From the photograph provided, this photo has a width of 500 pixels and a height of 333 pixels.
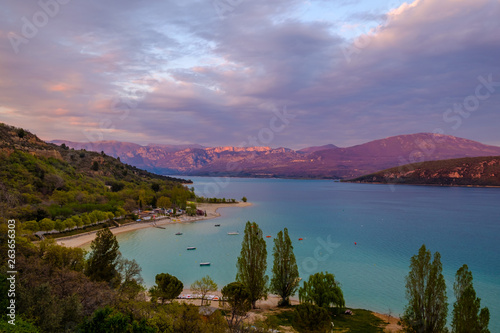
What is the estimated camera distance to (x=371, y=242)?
59875 mm

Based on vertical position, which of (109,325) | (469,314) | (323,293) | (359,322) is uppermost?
(109,325)

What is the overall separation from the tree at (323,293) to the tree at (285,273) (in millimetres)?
1590

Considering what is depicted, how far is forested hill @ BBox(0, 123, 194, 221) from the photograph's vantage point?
180 feet

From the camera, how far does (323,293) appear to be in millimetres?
27406

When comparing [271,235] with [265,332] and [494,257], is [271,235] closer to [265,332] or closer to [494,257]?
[494,257]

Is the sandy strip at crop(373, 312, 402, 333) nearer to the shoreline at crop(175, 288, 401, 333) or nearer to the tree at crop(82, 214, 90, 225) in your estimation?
the shoreline at crop(175, 288, 401, 333)

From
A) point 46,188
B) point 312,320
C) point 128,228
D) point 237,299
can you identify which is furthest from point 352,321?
point 46,188

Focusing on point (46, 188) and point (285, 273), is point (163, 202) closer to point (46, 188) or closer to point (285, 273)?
point (46, 188)

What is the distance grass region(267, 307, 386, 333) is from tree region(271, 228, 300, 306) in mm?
2261

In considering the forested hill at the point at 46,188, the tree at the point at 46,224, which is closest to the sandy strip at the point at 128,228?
the tree at the point at 46,224

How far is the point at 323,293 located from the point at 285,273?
4.38m

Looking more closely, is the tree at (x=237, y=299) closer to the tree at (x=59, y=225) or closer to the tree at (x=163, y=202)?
the tree at (x=59, y=225)

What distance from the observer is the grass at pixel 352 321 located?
23.5 metres

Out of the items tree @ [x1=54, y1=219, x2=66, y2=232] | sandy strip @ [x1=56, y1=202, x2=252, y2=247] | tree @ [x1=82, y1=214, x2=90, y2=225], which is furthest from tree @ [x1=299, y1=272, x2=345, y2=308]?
tree @ [x1=82, y1=214, x2=90, y2=225]
